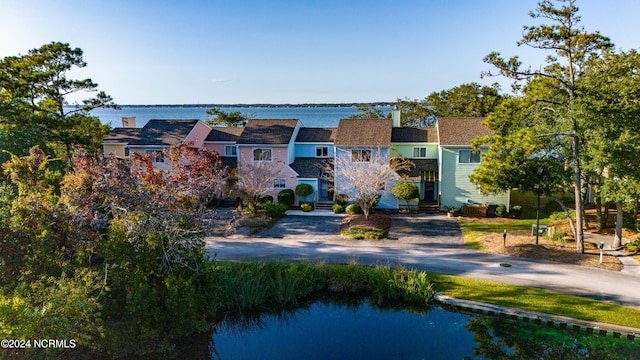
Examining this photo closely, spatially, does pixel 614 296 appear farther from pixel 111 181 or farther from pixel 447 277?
pixel 111 181

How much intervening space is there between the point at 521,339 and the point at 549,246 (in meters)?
11.1

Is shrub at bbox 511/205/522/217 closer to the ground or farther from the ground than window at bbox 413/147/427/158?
closer to the ground

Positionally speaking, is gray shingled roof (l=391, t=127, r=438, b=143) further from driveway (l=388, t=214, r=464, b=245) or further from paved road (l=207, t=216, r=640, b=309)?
paved road (l=207, t=216, r=640, b=309)

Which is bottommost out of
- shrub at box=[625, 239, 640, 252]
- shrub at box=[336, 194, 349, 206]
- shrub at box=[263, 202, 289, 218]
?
shrub at box=[625, 239, 640, 252]

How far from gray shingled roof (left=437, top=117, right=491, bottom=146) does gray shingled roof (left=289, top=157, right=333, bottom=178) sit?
9.90 m

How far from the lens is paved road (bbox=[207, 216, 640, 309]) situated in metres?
19.4

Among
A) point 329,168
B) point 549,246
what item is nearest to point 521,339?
point 549,246

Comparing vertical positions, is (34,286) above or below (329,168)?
below

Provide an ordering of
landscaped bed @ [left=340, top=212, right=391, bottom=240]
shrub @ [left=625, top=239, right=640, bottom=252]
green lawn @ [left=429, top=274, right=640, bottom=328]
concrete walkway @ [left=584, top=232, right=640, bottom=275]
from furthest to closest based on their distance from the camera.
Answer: landscaped bed @ [left=340, top=212, right=391, bottom=240], shrub @ [left=625, top=239, right=640, bottom=252], concrete walkway @ [left=584, top=232, right=640, bottom=275], green lawn @ [left=429, top=274, right=640, bottom=328]

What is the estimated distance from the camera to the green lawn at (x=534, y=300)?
16.2m

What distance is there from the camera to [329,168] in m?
35.7

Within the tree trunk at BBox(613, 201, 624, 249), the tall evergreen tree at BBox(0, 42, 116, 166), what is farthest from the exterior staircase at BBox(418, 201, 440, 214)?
the tall evergreen tree at BBox(0, 42, 116, 166)

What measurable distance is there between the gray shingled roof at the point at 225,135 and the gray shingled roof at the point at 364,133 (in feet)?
35.8

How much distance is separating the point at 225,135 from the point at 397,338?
30582mm
